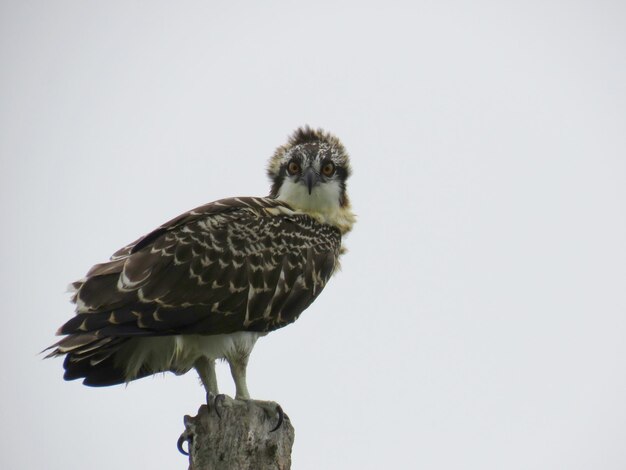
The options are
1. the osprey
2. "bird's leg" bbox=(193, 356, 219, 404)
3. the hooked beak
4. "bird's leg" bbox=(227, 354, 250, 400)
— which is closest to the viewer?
the osprey

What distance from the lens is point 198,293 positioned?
8586mm

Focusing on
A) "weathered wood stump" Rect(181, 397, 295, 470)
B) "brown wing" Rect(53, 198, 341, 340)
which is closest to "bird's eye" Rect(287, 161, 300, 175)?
"brown wing" Rect(53, 198, 341, 340)

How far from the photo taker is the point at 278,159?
36.4ft

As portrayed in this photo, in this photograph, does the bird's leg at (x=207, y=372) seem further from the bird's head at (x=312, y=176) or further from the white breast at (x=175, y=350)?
the bird's head at (x=312, y=176)

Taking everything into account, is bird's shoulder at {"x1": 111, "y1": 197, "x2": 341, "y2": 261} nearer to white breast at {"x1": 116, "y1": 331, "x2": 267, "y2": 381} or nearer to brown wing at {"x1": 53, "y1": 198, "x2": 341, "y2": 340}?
brown wing at {"x1": 53, "y1": 198, "x2": 341, "y2": 340}

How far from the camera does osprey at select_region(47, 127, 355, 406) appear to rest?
8125 millimetres

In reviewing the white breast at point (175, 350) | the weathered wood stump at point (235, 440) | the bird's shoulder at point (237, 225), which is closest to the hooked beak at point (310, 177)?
the bird's shoulder at point (237, 225)

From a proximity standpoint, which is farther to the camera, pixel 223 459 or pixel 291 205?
pixel 291 205

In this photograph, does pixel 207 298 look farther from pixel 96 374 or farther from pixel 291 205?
pixel 291 205

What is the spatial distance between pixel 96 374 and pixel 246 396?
1357 millimetres

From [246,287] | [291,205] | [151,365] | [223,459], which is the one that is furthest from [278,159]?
[223,459]

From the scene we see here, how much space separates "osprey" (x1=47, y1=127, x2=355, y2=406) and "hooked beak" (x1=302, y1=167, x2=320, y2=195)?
49cm

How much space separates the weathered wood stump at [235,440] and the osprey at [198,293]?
1.23 meters

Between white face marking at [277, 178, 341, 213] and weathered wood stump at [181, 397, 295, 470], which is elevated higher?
white face marking at [277, 178, 341, 213]
